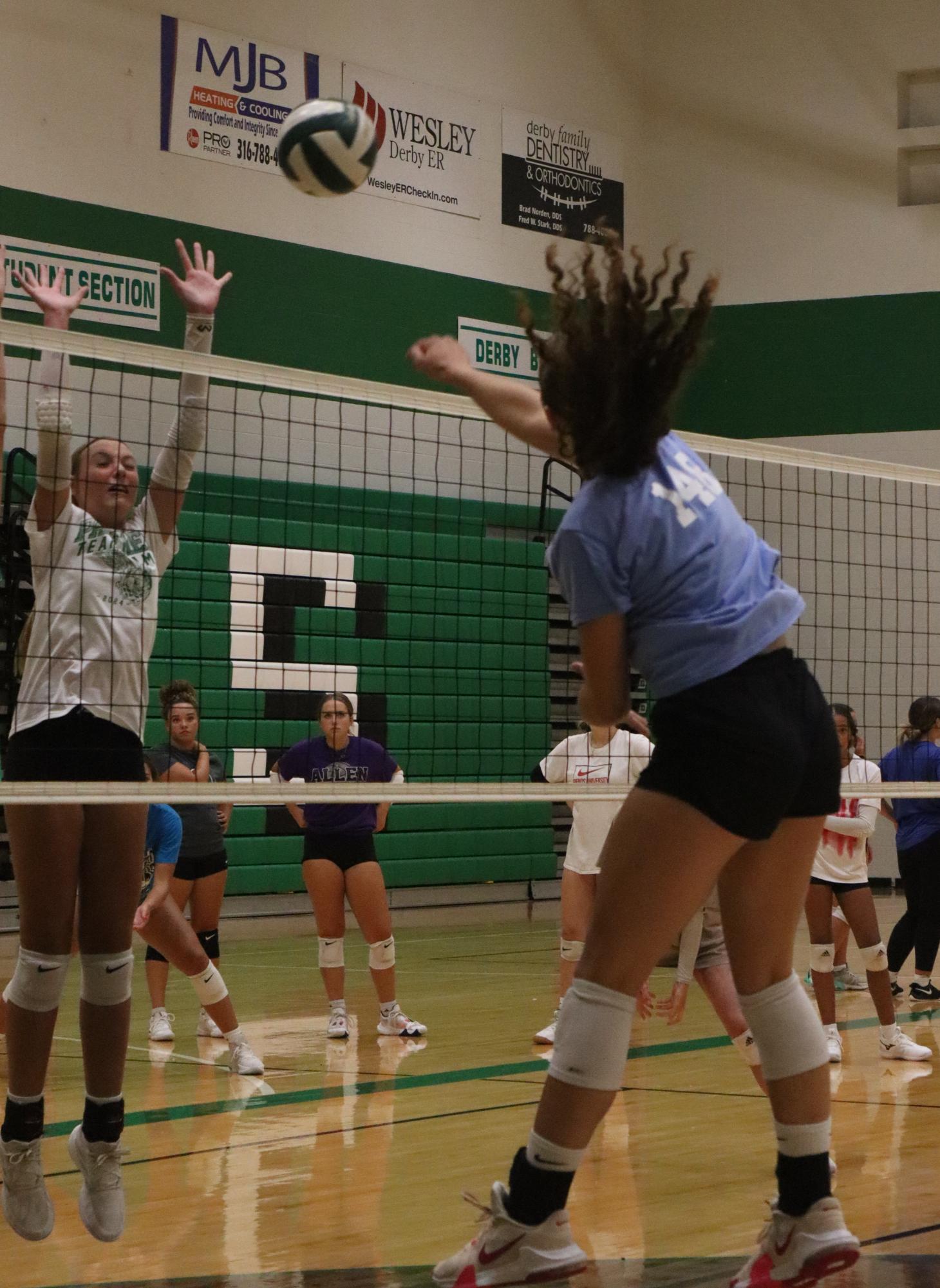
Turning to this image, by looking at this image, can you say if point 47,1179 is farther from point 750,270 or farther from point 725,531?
point 750,270

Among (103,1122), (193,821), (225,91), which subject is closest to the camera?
(103,1122)

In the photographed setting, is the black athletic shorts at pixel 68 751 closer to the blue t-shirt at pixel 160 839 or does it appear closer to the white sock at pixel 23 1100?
the white sock at pixel 23 1100

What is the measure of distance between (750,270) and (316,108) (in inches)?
536

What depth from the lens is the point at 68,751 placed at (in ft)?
14.1

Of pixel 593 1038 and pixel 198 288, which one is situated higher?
pixel 198 288

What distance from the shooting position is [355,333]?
50.4 feet

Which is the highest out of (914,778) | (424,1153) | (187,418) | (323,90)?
(323,90)

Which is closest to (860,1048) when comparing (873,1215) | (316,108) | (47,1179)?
(873,1215)

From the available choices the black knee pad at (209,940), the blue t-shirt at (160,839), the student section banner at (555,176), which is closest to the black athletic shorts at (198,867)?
the black knee pad at (209,940)

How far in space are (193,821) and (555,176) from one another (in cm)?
988

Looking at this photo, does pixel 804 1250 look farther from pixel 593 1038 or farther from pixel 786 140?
pixel 786 140

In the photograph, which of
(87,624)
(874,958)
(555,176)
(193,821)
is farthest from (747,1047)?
(555,176)

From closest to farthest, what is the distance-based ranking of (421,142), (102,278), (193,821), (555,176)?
1. (193,821)
2. (102,278)
3. (421,142)
4. (555,176)

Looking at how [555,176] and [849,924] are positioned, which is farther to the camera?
[555,176]
